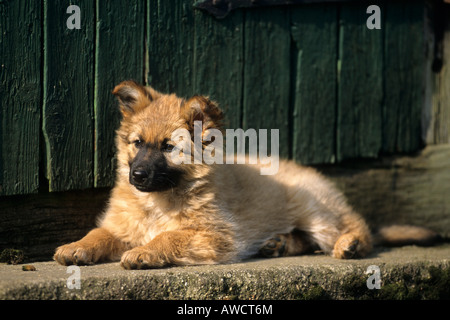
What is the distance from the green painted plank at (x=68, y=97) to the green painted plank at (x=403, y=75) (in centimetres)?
287

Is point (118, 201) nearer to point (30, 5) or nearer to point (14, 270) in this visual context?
point (14, 270)

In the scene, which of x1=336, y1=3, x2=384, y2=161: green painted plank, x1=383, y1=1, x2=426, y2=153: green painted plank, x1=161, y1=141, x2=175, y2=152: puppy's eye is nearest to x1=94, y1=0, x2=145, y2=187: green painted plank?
x1=161, y1=141, x2=175, y2=152: puppy's eye

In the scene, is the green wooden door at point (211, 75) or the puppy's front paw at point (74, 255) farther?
the green wooden door at point (211, 75)

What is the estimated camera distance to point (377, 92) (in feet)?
19.1

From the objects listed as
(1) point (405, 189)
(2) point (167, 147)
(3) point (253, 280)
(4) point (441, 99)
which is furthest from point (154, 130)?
(4) point (441, 99)

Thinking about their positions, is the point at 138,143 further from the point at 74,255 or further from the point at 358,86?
the point at 358,86

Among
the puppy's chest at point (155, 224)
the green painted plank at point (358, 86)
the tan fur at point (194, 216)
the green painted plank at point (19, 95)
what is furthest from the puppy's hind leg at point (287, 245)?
the green painted plank at point (19, 95)

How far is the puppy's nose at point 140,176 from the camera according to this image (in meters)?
4.28

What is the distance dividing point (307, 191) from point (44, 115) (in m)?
2.33

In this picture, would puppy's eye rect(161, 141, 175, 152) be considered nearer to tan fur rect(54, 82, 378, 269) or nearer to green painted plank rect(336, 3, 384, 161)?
tan fur rect(54, 82, 378, 269)

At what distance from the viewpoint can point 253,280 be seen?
4125 millimetres

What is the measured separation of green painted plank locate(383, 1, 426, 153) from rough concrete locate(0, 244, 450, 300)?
141 centimetres

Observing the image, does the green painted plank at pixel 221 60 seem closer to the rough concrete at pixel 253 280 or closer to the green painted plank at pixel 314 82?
the green painted plank at pixel 314 82
